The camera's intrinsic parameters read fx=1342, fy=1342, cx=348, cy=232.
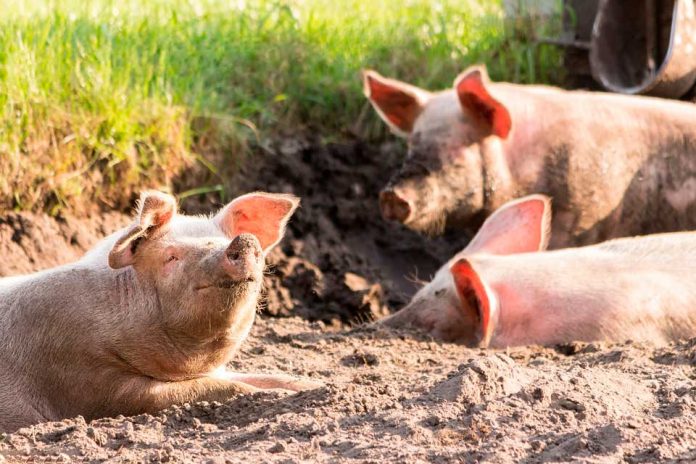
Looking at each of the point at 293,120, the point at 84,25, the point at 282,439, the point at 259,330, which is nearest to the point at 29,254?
the point at 259,330

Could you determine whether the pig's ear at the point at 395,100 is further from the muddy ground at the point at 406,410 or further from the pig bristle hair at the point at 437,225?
the muddy ground at the point at 406,410

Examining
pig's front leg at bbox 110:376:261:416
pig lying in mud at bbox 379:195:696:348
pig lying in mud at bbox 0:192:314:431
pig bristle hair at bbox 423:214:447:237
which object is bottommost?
pig bristle hair at bbox 423:214:447:237

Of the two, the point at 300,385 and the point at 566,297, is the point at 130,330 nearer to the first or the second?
the point at 300,385

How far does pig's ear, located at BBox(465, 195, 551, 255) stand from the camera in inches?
236

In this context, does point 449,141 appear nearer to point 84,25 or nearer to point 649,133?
point 649,133

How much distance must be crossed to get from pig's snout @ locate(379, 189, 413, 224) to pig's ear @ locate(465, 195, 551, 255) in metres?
0.69

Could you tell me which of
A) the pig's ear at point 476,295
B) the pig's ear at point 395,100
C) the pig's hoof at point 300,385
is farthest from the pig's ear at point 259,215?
the pig's ear at point 395,100

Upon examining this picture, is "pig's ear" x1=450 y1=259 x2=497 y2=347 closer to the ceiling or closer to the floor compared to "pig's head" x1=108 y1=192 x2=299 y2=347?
closer to the floor

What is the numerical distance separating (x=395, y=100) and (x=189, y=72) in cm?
113

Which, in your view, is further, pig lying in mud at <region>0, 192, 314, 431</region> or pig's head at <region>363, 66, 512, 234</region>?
pig's head at <region>363, 66, 512, 234</region>

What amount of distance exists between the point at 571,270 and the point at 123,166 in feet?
7.48

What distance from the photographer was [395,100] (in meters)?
7.09

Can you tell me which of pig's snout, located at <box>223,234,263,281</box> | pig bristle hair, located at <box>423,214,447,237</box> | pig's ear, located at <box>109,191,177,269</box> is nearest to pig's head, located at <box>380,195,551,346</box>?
pig bristle hair, located at <box>423,214,447,237</box>

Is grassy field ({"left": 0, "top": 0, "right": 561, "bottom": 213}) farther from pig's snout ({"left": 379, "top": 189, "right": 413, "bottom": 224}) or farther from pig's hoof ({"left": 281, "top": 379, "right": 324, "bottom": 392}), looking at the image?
pig's hoof ({"left": 281, "top": 379, "right": 324, "bottom": 392})
